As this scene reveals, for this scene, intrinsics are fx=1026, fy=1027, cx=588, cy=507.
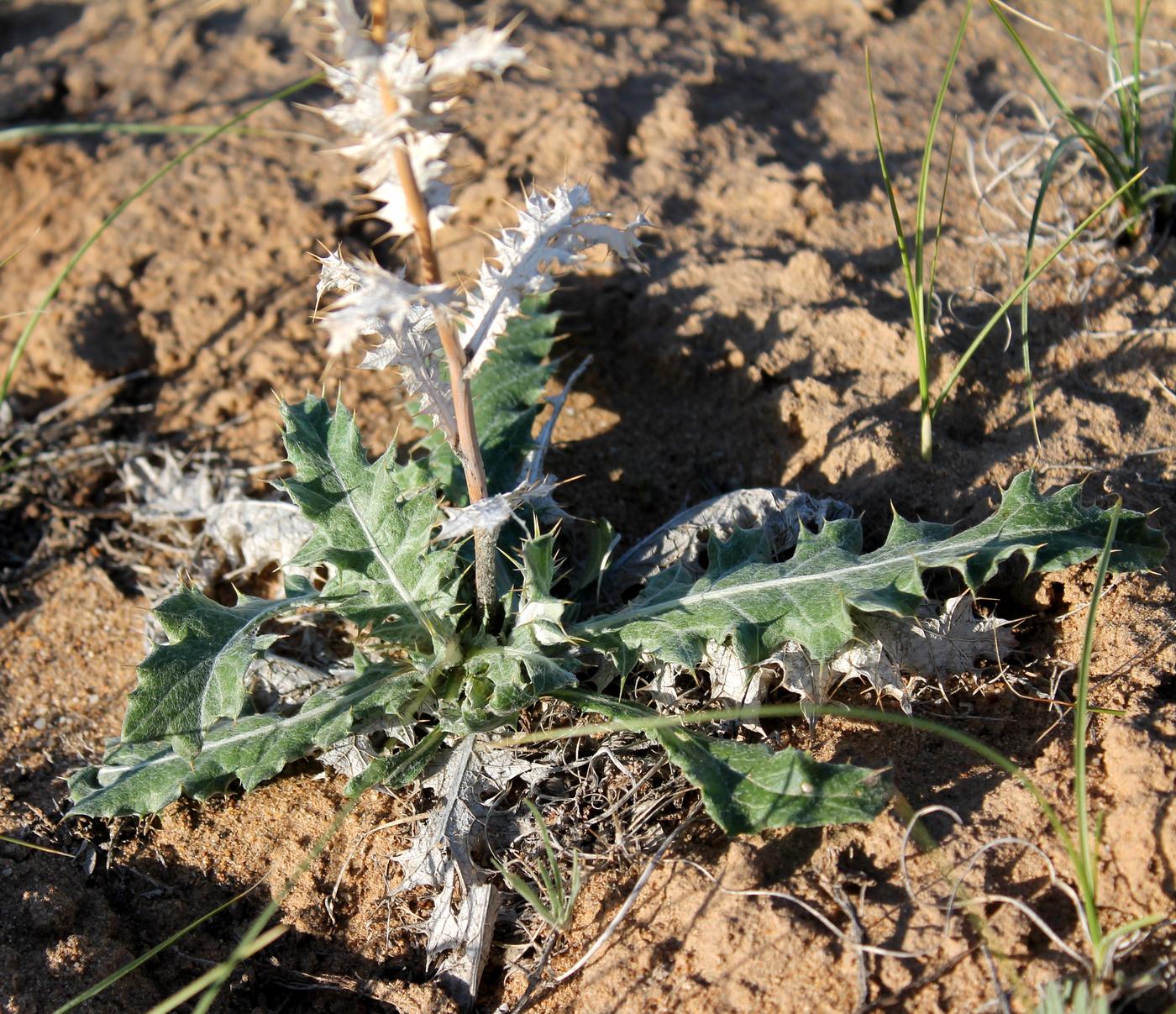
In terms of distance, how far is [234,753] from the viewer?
239 centimetres

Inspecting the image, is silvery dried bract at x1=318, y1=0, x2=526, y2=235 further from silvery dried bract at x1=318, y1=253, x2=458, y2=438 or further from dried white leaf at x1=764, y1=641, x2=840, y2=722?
dried white leaf at x1=764, y1=641, x2=840, y2=722

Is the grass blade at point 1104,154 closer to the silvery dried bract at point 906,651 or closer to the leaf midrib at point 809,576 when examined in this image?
the leaf midrib at point 809,576

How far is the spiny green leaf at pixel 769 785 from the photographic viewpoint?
2.06 metres

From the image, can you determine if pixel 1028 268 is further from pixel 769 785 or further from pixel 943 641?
pixel 769 785

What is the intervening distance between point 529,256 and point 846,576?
1.02m

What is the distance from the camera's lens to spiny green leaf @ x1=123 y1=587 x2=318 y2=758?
7.29 ft

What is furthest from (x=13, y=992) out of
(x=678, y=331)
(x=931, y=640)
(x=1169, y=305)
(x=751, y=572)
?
(x=1169, y=305)

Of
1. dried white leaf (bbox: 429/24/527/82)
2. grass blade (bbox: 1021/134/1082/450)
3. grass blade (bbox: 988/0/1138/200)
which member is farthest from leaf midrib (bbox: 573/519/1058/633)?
grass blade (bbox: 988/0/1138/200)

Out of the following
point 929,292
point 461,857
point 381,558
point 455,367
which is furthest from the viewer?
point 929,292

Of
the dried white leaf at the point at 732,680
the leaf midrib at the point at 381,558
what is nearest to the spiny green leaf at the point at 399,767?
the leaf midrib at the point at 381,558

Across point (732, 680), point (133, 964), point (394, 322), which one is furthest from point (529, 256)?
point (133, 964)

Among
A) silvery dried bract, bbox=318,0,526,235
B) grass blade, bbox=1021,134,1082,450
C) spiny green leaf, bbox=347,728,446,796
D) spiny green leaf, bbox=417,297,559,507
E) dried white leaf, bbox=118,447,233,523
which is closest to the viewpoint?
silvery dried bract, bbox=318,0,526,235

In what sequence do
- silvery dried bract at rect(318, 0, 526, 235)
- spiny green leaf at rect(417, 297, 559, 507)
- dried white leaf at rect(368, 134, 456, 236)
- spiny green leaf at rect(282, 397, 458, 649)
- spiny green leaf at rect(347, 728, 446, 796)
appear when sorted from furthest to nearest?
1. spiny green leaf at rect(417, 297, 559, 507)
2. spiny green leaf at rect(282, 397, 458, 649)
3. spiny green leaf at rect(347, 728, 446, 796)
4. dried white leaf at rect(368, 134, 456, 236)
5. silvery dried bract at rect(318, 0, 526, 235)

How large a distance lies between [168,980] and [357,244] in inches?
97.5
